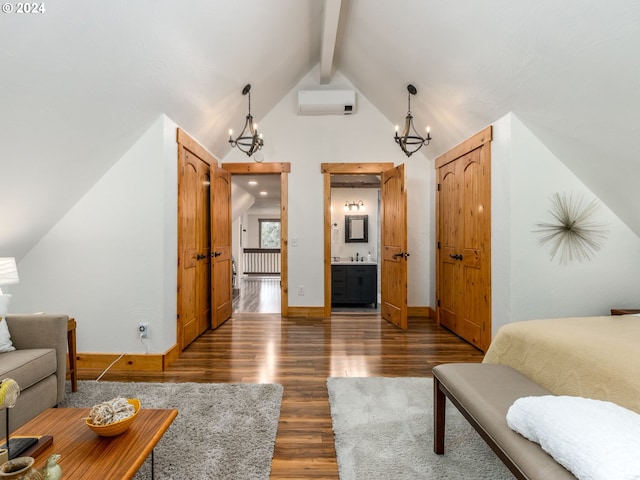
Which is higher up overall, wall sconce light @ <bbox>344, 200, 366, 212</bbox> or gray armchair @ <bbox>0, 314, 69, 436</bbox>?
wall sconce light @ <bbox>344, 200, 366, 212</bbox>

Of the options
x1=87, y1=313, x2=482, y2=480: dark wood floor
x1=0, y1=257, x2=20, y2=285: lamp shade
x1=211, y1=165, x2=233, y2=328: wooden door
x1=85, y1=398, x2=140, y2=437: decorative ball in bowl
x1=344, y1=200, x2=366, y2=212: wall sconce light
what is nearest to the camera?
x1=85, y1=398, x2=140, y2=437: decorative ball in bowl

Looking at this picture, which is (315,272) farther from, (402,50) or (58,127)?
(58,127)

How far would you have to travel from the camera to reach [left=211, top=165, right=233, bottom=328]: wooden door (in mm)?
4070

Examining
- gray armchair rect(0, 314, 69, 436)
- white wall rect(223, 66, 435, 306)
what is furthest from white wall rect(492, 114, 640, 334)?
gray armchair rect(0, 314, 69, 436)

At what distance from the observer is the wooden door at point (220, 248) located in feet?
13.4

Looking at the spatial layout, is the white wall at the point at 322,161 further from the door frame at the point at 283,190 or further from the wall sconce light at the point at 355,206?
the wall sconce light at the point at 355,206

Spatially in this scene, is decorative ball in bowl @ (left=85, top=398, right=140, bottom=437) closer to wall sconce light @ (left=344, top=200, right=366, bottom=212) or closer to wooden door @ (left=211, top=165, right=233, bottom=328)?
wooden door @ (left=211, top=165, right=233, bottom=328)

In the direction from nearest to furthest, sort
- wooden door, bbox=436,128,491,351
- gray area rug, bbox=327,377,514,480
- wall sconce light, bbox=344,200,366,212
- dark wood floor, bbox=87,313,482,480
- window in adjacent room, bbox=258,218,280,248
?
gray area rug, bbox=327,377,514,480 < dark wood floor, bbox=87,313,482,480 < wooden door, bbox=436,128,491,351 < wall sconce light, bbox=344,200,366,212 < window in adjacent room, bbox=258,218,280,248

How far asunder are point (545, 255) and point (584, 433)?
2.37 meters

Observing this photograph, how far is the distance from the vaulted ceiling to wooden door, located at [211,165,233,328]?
0.89 metres

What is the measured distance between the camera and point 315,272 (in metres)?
4.75

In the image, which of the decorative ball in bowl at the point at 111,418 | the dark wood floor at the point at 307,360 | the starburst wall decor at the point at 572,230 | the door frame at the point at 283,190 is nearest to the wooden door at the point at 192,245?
the dark wood floor at the point at 307,360

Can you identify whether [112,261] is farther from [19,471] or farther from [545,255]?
[545,255]

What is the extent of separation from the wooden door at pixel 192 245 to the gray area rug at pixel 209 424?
0.87m
